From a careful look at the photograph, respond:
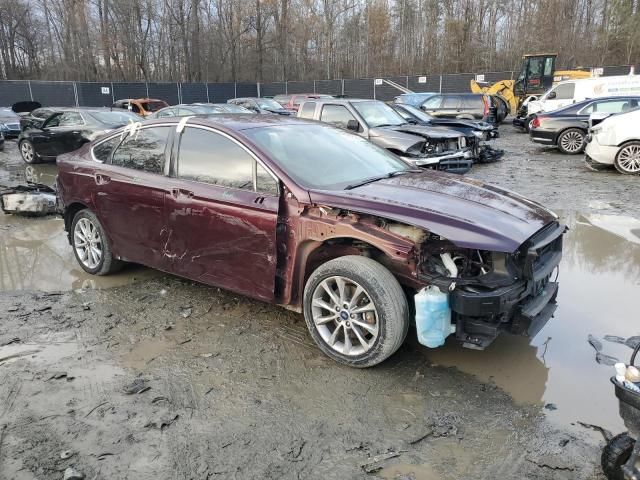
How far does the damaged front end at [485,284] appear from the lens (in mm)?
3104

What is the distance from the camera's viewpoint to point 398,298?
10.7 ft

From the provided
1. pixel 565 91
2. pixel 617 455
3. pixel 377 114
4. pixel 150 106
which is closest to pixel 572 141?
pixel 565 91

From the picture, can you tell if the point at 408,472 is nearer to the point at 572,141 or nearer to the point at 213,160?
the point at 213,160

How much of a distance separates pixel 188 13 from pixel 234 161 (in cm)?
4678

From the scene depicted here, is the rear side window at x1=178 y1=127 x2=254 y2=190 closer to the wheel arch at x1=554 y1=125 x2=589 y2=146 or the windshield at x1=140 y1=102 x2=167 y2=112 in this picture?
the wheel arch at x1=554 y1=125 x2=589 y2=146

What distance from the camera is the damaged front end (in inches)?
122

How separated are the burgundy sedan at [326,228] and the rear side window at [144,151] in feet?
0.05

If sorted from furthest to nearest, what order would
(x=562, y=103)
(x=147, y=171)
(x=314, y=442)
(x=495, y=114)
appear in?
1. (x=495, y=114)
2. (x=562, y=103)
3. (x=147, y=171)
4. (x=314, y=442)

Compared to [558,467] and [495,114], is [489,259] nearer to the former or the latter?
[558,467]

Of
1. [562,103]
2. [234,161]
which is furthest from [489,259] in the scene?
[562,103]

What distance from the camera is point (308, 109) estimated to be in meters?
10.5

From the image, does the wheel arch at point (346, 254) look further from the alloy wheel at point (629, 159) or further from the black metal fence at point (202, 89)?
the black metal fence at point (202, 89)

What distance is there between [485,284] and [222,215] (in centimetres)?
204

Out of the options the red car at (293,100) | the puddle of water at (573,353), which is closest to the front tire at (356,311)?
the puddle of water at (573,353)
